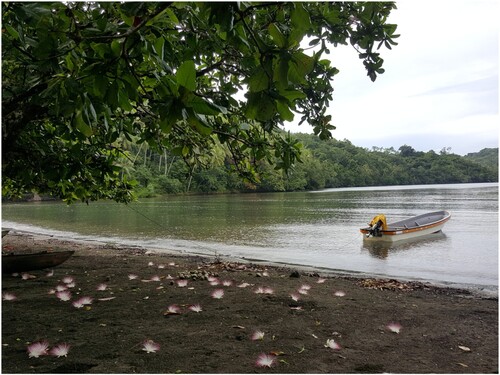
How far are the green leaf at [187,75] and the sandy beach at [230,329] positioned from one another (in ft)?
6.76

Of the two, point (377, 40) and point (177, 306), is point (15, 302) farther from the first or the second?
point (377, 40)

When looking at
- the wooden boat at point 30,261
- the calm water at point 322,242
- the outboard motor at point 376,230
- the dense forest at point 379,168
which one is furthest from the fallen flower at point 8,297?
the dense forest at point 379,168

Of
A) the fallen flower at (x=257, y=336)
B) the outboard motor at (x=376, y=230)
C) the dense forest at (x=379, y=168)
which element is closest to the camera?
the fallen flower at (x=257, y=336)

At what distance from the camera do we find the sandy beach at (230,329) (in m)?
2.78

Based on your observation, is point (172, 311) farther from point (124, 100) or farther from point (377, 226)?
point (377, 226)

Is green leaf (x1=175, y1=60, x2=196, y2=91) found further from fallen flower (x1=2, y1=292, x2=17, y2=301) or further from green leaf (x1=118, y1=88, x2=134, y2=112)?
fallen flower (x1=2, y1=292, x2=17, y2=301)

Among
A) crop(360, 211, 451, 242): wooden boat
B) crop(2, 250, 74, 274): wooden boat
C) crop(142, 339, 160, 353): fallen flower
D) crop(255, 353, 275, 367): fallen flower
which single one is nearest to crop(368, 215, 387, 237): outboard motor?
crop(360, 211, 451, 242): wooden boat

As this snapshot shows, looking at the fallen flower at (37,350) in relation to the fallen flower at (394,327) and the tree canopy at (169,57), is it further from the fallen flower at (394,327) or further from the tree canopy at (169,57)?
the fallen flower at (394,327)

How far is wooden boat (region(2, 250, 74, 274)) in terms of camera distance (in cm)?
582

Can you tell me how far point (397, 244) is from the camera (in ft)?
51.6

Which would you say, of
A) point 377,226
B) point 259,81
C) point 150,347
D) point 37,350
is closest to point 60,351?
point 37,350

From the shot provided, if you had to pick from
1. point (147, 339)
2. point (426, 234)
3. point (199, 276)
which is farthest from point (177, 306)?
point (426, 234)

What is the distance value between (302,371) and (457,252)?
12.7 metres

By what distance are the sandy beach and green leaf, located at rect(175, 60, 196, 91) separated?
2060 mm
